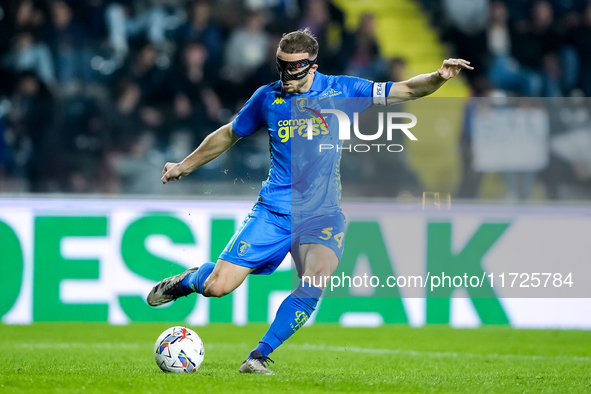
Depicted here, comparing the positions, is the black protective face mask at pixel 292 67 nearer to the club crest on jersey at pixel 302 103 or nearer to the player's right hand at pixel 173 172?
the club crest on jersey at pixel 302 103

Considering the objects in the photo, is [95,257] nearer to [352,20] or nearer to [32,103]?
[32,103]

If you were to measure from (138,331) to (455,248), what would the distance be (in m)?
3.49

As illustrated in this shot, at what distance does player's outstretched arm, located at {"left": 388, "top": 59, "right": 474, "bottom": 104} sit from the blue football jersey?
8cm

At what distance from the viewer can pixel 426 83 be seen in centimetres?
534

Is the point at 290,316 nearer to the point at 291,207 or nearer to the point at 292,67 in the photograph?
the point at 291,207

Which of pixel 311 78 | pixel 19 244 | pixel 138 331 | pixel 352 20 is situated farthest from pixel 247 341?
pixel 352 20

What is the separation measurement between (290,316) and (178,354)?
2.52 ft

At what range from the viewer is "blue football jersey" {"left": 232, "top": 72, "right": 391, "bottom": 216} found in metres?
5.58

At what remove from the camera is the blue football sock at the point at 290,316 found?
5375 millimetres

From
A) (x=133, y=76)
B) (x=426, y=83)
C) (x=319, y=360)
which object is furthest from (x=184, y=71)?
(x=426, y=83)

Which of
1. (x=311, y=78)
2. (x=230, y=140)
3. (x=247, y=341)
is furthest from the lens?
(x=247, y=341)

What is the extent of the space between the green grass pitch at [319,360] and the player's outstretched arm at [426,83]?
72.8 inches

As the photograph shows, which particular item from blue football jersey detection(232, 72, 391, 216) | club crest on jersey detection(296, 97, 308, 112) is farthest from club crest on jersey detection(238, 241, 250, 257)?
club crest on jersey detection(296, 97, 308, 112)

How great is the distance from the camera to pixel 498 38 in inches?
451
